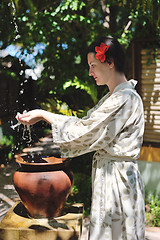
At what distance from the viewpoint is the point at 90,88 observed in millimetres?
4848

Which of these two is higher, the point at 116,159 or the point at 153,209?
the point at 116,159

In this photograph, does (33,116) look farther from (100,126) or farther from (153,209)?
(153,209)

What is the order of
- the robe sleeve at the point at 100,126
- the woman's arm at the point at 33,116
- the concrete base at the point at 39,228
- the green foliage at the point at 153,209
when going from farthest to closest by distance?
the green foliage at the point at 153,209 → the concrete base at the point at 39,228 → the woman's arm at the point at 33,116 → the robe sleeve at the point at 100,126

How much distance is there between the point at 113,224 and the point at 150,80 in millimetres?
3119

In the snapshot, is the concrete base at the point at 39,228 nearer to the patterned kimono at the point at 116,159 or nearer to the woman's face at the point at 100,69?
the patterned kimono at the point at 116,159

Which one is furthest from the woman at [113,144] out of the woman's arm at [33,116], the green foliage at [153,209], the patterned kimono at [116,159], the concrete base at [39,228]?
the green foliage at [153,209]

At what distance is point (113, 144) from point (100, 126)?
6.1 inches

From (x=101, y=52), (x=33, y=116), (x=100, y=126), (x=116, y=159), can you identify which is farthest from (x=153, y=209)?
(x=101, y=52)

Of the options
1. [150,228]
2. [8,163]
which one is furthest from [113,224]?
[8,163]

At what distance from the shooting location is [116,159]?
204cm

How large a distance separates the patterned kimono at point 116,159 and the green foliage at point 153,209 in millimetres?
2149

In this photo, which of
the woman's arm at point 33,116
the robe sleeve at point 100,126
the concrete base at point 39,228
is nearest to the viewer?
the robe sleeve at point 100,126

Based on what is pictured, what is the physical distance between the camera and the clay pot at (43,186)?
2398mm

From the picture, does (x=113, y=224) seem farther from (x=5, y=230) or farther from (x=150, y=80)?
(x=150, y=80)
